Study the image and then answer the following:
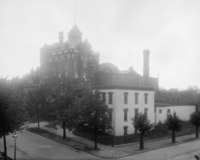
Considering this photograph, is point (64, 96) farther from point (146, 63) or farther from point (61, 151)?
point (146, 63)

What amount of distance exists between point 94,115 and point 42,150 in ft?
24.3

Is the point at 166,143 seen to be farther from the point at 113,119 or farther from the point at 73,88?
the point at 73,88

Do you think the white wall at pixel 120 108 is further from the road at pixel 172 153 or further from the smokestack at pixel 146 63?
the road at pixel 172 153

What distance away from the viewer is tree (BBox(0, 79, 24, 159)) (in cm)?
2092

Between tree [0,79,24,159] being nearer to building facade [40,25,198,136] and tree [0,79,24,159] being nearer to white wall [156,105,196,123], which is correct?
building facade [40,25,198,136]

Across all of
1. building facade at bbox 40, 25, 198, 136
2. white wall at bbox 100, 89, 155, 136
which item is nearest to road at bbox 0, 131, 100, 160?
white wall at bbox 100, 89, 155, 136

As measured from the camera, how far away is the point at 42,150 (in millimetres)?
26750

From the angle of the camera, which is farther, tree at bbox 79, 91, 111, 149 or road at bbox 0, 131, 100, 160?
tree at bbox 79, 91, 111, 149

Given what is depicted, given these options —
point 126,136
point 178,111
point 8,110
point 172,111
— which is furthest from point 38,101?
point 178,111

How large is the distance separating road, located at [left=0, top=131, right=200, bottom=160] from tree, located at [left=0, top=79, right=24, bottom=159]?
4.10 metres

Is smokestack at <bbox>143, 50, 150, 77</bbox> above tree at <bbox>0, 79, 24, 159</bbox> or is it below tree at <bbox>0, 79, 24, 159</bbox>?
above

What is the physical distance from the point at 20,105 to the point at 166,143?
20.8 m

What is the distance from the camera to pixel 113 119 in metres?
35.3

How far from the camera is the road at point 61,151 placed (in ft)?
81.4
